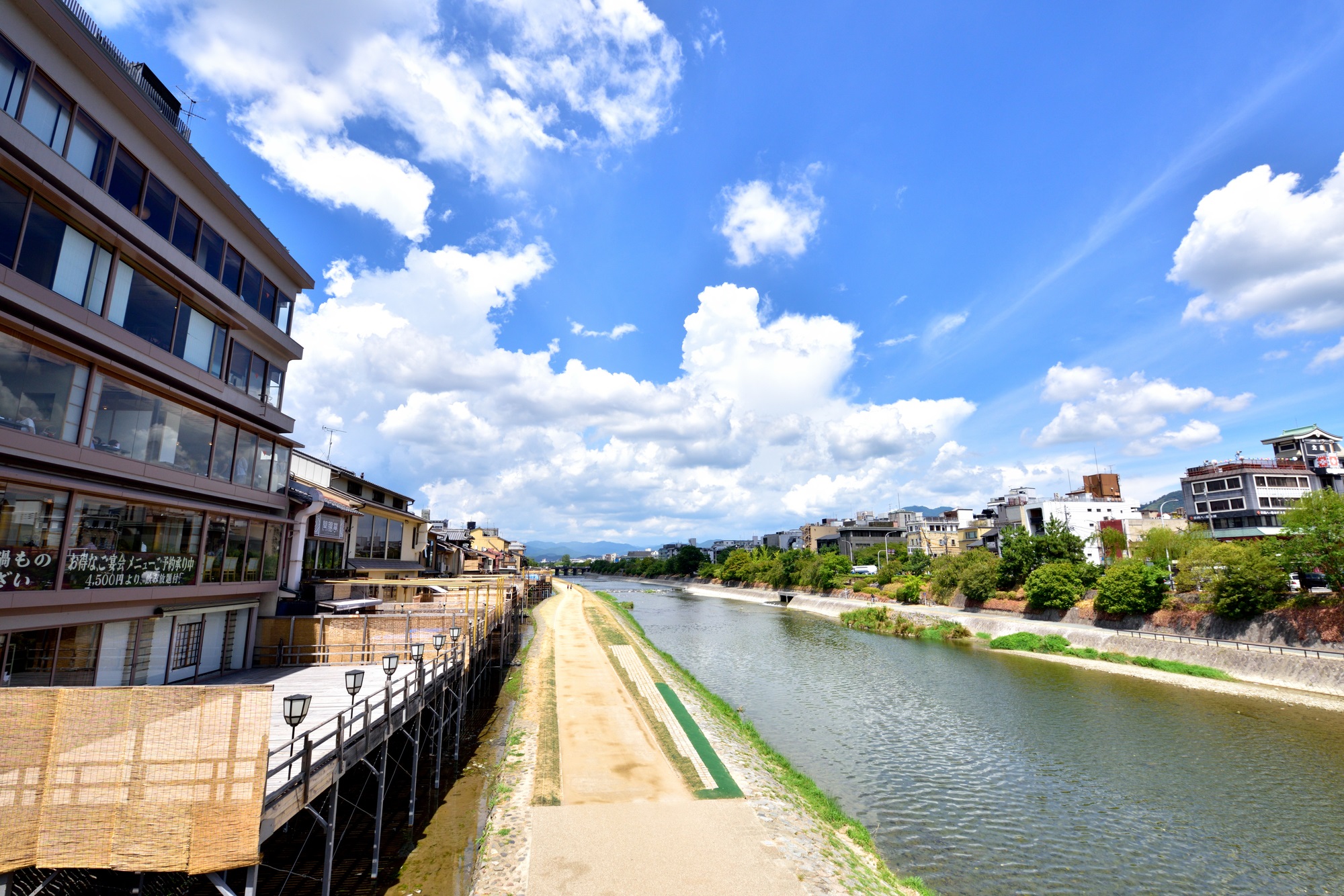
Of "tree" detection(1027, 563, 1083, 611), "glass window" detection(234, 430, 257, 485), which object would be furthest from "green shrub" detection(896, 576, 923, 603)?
"glass window" detection(234, 430, 257, 485)

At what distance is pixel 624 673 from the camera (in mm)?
34312

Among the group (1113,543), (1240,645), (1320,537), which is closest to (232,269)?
(1240,645)

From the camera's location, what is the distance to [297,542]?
89.7ft

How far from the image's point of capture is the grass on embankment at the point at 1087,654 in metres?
39.8

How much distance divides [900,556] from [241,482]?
4413 inches

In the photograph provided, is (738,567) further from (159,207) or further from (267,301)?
(159,207)

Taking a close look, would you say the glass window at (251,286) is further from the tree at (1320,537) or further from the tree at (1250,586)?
the tree at (1320,537)

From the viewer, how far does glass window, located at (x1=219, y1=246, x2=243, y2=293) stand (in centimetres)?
2297

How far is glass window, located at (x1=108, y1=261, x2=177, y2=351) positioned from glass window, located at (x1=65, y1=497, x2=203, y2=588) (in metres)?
5.53

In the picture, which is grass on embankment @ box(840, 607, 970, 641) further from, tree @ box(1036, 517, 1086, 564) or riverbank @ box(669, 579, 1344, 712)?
tree @ box(1036, 517, 1086, 564)

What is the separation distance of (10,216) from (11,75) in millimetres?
3525

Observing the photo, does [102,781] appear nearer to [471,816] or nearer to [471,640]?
[471,816]

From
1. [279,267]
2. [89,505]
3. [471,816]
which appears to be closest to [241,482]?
[89,505]

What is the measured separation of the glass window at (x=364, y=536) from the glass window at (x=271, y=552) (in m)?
17.1
